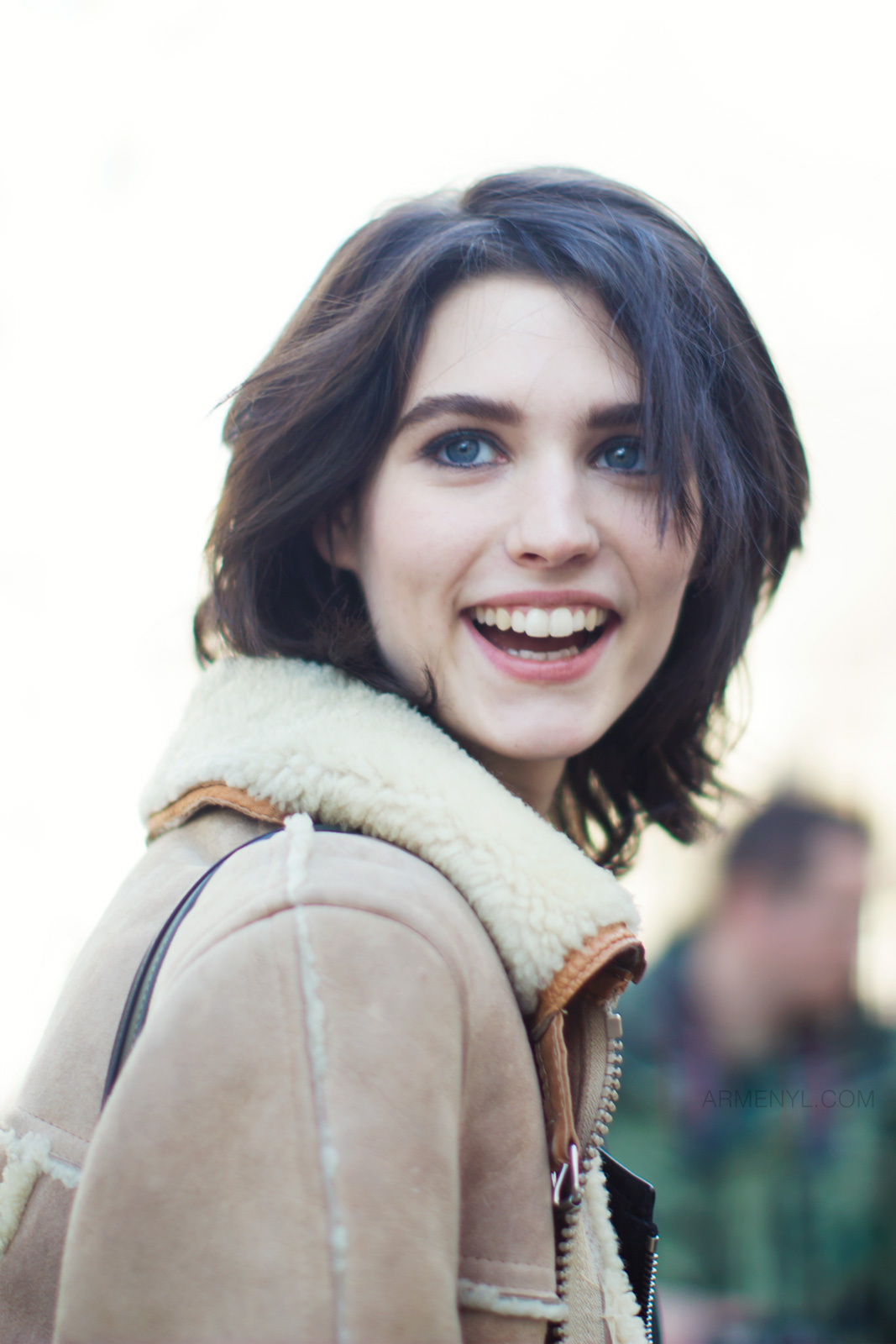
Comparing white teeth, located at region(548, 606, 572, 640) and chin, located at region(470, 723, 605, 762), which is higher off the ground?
white teeth, located at region(548, 606, 572, 640)

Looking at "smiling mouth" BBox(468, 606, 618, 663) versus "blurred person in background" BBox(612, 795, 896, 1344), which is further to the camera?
"blurred person in background" BBox(612, 795, 896, 1344)

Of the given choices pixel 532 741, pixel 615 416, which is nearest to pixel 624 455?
pixel 615 416

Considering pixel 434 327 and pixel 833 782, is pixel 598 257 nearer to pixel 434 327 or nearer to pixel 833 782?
pixel 434 327

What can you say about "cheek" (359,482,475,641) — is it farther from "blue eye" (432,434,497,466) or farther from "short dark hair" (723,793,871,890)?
"short dark hair" (723,793,871,890)

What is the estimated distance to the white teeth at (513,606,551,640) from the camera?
4.14ft

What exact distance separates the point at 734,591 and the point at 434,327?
2.20 ft

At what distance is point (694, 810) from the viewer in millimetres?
2008

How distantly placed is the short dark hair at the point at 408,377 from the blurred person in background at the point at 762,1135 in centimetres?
155

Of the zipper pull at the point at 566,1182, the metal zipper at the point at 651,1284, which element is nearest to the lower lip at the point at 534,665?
the zipper pull at the point at 566,1182

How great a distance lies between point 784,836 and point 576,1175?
2.38 m

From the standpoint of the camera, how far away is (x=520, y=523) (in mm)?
1239

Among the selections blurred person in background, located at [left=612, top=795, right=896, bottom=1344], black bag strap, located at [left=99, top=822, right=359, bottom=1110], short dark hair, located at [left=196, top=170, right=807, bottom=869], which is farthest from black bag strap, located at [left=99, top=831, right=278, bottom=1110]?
blurred person in background, located at [left=612, top=795, right=896, bottom=1344]

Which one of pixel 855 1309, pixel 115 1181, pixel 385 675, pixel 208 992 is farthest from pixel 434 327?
pixel 855 1309

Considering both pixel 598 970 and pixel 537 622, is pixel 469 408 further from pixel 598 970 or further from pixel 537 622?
pixel 598 970
